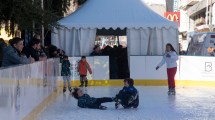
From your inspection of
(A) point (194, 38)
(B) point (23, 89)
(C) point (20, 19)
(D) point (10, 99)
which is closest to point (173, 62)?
(C) point (20, 19)

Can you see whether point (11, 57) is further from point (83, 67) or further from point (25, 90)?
point (83, 67)

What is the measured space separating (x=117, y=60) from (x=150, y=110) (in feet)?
32.1

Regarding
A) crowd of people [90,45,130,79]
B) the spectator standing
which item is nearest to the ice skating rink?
the spectator standing

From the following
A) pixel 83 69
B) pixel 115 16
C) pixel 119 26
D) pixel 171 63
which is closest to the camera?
pixel 171 63

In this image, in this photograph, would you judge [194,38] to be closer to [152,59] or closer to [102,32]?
[102,32]

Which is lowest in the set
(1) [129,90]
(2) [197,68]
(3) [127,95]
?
(3) [127,95]

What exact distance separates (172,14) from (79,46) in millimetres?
12191

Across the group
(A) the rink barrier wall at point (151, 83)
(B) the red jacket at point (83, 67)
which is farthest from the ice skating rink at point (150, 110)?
(A) the rink barrier wall at point (151, 83)

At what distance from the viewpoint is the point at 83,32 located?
2192 centimetres

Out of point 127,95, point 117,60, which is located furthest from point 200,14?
point 127,95

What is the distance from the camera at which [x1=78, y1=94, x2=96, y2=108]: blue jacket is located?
41.4 feet

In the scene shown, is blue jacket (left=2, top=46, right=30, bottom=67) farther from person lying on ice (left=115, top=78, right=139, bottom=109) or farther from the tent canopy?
the tent canopy

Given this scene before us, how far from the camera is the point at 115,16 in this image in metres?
21.7

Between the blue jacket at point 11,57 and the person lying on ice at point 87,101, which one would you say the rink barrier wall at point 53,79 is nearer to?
the blue jacket at point 11,57
